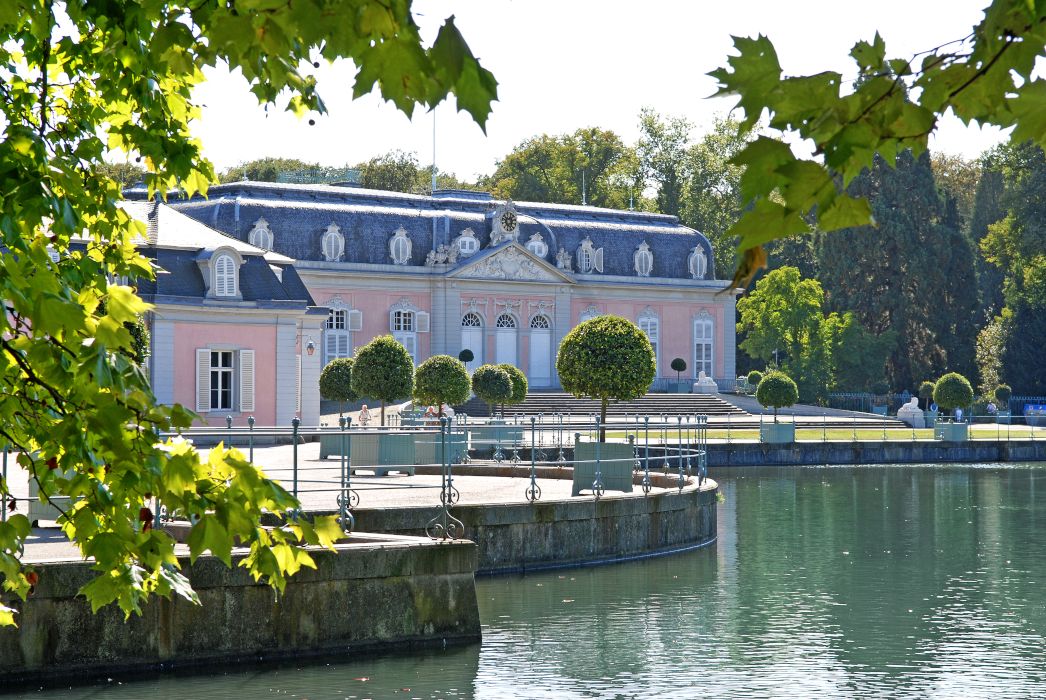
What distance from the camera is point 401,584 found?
10.6 metres

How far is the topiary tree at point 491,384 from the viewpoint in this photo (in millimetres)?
33000

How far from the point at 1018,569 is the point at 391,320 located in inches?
1251

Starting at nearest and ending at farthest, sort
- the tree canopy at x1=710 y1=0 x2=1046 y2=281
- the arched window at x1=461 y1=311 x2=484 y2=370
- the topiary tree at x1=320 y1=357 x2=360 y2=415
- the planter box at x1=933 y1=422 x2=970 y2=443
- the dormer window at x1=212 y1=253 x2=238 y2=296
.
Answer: the tree canopy at x1=710 y1=0 x2=1046 y2=281
the dormer window at x1=212 y1=253 x2=238 y2=296
the topiary tree at x1=320 y1=357 x2=360 y2=415
the planter box at x1=933 y1=422 x2=970 y2=443
the arched window at x1=461 y1=311 x2=484 y2=370

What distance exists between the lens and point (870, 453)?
110 feet

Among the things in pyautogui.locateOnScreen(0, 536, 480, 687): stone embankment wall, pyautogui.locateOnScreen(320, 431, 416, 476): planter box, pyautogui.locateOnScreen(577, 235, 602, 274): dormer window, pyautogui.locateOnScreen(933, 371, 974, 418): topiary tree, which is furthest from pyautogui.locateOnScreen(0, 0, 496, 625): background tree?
pyautogui.locateOnScreen(577, 235, 602, 274): dormer window

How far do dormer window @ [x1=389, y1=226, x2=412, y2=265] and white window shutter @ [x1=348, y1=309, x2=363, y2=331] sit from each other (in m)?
1.99

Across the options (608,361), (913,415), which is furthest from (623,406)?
(608,361)

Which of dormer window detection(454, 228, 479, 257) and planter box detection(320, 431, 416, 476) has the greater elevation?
dormer window detection(454, 228, 479, 257)

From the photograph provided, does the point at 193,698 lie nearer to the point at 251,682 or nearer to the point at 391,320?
the point at 251,682

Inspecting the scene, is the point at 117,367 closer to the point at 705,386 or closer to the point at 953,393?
the point at 953,393

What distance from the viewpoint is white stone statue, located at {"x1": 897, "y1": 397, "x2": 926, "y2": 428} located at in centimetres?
4350

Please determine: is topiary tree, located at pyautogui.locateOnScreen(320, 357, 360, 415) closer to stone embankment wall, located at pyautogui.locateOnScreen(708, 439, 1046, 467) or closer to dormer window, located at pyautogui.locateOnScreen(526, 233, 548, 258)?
stone embankment wall, located at pyautogui.locateOnScreen(708, 439, 1046, 467)

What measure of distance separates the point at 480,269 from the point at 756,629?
35174mm

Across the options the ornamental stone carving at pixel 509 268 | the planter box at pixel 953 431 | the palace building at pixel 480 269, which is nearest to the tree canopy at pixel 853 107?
the planter box at pixel 953 431
